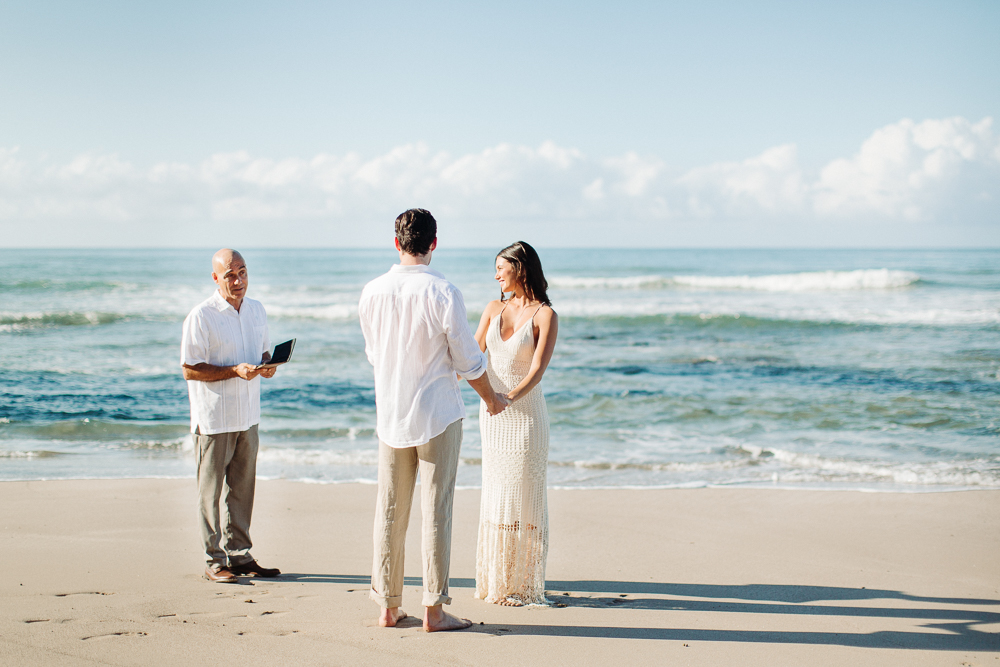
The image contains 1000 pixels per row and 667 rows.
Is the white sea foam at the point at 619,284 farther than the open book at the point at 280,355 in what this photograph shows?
Yes

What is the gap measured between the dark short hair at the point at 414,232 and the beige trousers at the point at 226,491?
166 centimetres

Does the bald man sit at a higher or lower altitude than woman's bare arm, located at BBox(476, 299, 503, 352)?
lower

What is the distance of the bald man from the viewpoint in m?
3.96

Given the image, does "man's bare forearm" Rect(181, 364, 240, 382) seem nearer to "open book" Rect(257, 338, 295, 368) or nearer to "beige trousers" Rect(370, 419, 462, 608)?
"open book" Rect(257, 338, 295, 368)

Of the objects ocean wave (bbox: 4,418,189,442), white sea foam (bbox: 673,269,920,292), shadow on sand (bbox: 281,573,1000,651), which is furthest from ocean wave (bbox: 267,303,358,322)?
shadow on sand (bbox: 281,573,1000,651)

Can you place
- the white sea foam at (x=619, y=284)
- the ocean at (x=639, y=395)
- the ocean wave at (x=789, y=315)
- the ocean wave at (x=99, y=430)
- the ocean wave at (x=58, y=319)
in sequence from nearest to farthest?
the ocean at (x=639, y=395)
the ocean wave at (x=99, y=430)
the ocean wave at (x=58, y=319)
the ocean wave at (x=789, y=315)
the white sea foam at (x=619, y=284)

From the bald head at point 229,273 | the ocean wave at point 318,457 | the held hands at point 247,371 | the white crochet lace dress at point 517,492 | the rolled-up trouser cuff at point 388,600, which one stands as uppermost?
the bald head at point 229,273

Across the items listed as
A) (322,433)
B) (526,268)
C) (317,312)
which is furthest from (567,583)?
(317,312)

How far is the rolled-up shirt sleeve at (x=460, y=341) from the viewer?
3.06 meters

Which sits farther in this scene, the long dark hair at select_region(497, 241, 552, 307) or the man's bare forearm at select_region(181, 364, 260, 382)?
the man's bare forearm at select_region(181, 364, 260, 382)

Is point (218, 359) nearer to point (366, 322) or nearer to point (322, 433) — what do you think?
point (366, 322)

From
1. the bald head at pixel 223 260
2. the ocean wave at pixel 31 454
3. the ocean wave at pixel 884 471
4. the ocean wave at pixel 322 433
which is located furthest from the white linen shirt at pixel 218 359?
the ocean wave at pixel 884 471

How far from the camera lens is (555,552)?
473cm

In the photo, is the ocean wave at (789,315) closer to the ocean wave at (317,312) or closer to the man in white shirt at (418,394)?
the ocean wave at (317,312)
